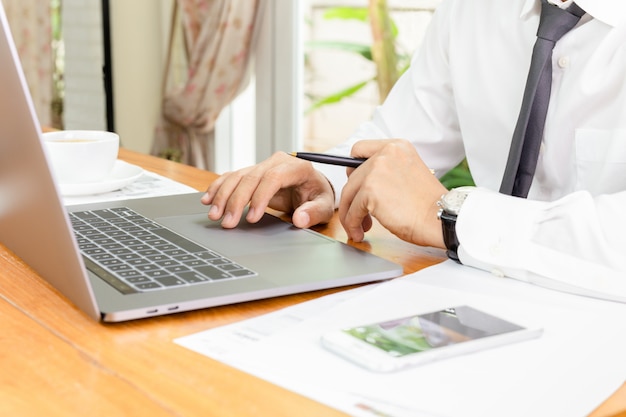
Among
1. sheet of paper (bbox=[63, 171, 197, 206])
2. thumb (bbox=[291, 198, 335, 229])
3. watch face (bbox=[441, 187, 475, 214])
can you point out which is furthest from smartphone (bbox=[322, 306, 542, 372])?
sheet of paper (bbox=[63, 171, 197, 206])

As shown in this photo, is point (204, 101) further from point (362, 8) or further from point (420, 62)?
point (420, 62)

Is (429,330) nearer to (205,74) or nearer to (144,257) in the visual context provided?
(144,257)

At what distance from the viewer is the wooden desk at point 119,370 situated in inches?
22.6

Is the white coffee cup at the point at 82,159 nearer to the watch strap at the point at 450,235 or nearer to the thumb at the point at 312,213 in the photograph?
the thumb at the point at 312,213

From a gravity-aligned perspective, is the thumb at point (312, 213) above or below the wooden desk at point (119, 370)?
above

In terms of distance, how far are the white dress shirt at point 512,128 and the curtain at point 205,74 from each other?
1.57 metres

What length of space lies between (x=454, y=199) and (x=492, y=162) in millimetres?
500

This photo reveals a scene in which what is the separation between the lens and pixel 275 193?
112 cm

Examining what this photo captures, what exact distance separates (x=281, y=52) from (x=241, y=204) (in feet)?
6.61

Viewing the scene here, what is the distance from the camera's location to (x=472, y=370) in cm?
63

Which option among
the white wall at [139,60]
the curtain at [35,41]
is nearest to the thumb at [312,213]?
the white wall at [139,60]

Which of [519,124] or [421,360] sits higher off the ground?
[519,124]

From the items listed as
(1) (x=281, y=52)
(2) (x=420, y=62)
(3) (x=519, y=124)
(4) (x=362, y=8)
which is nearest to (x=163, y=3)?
(1) (x=281, y=52)

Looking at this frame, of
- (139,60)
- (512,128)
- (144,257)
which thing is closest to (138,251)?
(144,257)
